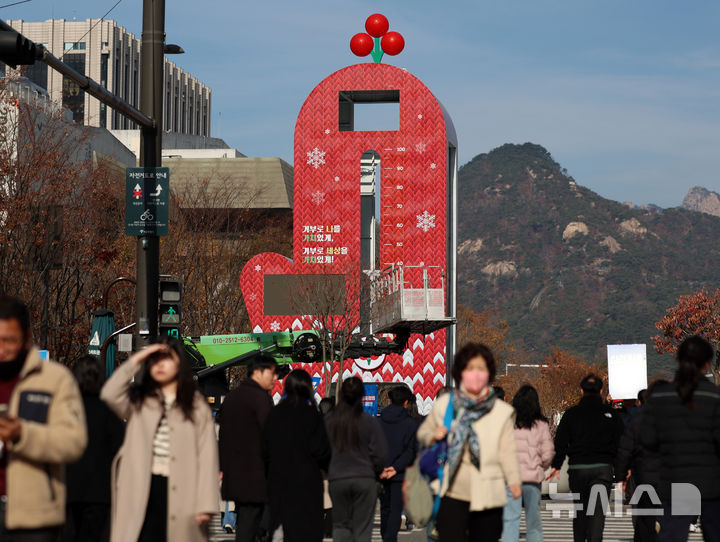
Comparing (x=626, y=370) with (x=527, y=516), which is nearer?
(x=527, y=516)

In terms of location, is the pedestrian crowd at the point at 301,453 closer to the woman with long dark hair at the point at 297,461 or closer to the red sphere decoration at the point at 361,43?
the woman with long dark hair at the point at 297,461

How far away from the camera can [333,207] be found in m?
46.7

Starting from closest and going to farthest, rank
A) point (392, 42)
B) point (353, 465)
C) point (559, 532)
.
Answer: point (353, 465) < point (559, 532) < point (392, 42)

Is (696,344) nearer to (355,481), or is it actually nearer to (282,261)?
(355,481)

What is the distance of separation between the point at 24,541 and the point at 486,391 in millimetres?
3394

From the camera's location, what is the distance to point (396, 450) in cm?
1320

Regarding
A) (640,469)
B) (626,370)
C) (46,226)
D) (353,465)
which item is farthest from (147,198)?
(46,226)

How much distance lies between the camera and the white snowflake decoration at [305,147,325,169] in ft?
154

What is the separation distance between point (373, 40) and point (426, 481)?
41.5 m

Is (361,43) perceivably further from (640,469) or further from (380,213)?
(640,469)

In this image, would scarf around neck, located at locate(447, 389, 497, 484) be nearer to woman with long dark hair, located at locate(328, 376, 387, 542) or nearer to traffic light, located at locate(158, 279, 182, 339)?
woman with long dark hair, located at locate(328, 376, 387, 542)

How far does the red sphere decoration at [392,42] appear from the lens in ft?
158

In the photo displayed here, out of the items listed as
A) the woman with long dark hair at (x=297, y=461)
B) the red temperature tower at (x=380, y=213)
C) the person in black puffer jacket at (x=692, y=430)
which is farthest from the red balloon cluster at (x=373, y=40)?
the person in black puffer jacket at (x=692, y=430)

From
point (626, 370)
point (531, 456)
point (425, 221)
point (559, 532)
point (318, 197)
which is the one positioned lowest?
point (559, 532)
